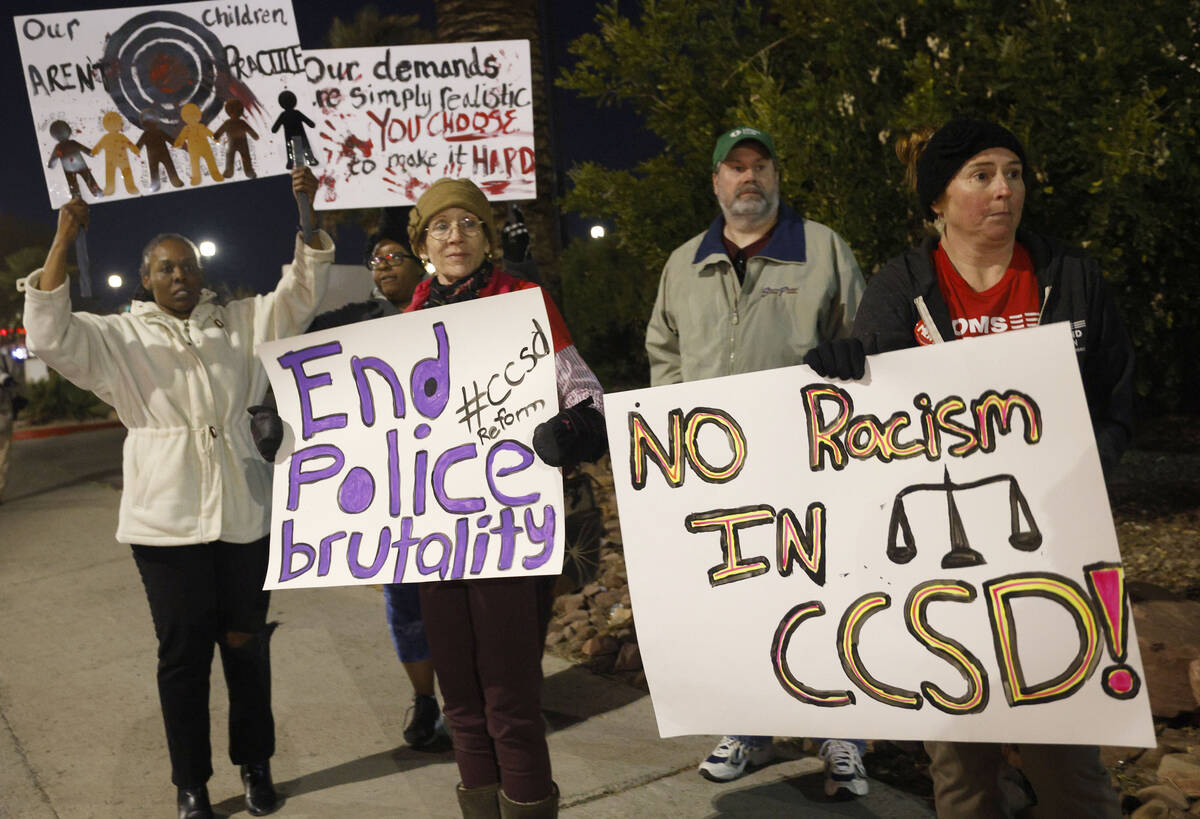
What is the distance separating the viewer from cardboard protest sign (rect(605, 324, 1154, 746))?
7.53 feet

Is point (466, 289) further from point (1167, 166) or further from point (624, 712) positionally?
point (1167, 166)

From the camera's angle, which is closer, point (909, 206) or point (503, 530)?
point (503, 530)

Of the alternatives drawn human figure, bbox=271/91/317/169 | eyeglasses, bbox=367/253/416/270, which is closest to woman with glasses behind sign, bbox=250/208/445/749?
eyeglasses, bbox=367/253/416/270

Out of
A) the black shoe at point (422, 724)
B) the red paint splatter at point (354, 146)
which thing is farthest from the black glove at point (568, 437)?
the red paint splatter at point (354, 146)

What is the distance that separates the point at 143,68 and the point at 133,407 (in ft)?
4.65

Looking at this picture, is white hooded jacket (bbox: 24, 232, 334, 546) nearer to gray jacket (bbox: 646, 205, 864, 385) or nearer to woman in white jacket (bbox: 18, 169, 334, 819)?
woman in white jacket (bbox: 18, 169, 334, 819)

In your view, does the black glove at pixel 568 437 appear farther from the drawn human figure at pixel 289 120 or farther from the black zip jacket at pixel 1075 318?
the drawn human figure at pixel 289 120

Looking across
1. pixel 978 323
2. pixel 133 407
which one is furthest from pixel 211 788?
pixel 978 323

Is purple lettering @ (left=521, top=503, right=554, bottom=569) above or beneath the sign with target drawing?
beneath

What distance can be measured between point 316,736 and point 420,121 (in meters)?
2.59

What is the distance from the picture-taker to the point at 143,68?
4.15m

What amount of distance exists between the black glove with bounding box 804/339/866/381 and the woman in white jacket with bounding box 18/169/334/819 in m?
1.86

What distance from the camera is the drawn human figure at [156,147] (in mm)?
4156

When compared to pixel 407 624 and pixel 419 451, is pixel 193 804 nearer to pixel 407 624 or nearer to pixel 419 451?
pixel 407 624
